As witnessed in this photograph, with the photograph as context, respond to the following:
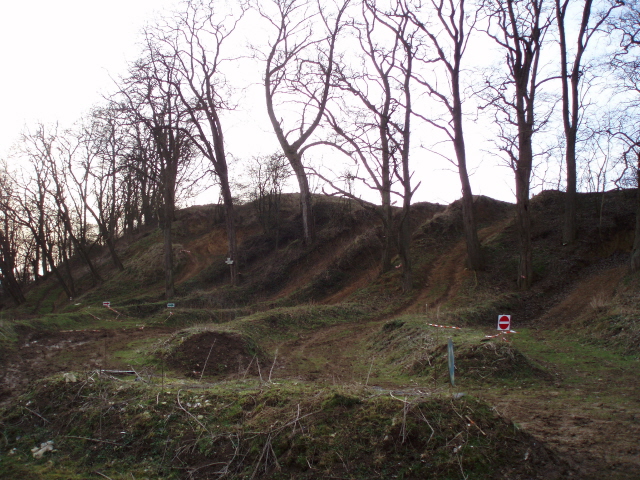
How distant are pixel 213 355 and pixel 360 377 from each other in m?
3.46

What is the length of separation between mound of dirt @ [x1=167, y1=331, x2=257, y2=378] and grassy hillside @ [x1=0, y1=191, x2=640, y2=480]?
0.05 m

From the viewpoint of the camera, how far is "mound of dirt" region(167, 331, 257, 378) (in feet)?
31.8

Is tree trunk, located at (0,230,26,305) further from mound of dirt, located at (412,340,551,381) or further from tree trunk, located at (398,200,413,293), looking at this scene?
mound of dirt, located at (412,340,551,381)

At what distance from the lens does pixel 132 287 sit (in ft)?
103

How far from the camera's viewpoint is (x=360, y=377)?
28.9 ft

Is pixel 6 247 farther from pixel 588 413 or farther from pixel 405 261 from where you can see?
pixel 588 413

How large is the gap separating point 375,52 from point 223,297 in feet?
44.4

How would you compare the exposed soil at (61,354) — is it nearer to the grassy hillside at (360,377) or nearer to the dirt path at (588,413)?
the grassy hillside at (360,377)

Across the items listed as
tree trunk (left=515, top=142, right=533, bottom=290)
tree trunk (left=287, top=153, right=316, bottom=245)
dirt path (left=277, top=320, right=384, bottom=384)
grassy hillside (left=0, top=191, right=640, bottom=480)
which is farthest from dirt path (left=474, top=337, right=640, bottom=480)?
tree trunk (left=287, top=153, right=316, bottom=245)

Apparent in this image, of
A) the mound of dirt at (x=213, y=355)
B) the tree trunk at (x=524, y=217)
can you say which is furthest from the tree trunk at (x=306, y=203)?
the mound of dirt at (x=213, y=355)

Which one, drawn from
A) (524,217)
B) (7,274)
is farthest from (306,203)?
(7,274)

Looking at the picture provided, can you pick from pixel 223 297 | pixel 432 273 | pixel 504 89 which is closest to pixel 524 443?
pixel 504 89

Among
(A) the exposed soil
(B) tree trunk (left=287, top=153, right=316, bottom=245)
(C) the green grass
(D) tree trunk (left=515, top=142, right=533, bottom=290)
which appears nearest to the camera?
(C) the green grass

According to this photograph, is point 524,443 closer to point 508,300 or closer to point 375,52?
point 508,300
